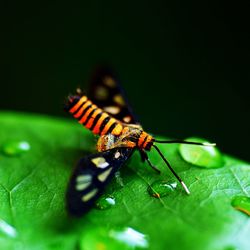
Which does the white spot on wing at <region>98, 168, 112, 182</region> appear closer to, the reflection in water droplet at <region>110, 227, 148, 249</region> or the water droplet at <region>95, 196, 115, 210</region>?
the water droplet at <region>95, 196, 115, 210</region>

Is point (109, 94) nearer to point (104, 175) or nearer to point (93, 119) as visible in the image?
point (93, 119)

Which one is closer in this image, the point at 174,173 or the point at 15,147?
the point at 174,173

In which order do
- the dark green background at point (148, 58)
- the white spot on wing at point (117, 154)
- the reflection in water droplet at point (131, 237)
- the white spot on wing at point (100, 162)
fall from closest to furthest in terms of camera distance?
1. the reflection in water droplet at point (131, 237)
2. the white spot on wing at point (100, 162)
3. the white spot on wing at point (117, 154)
4. the dark green background at point (148, 58)

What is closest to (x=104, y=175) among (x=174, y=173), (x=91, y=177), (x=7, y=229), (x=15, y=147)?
(x=91, y=177)

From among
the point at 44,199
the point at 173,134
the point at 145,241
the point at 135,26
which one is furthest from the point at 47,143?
the point at 135,26

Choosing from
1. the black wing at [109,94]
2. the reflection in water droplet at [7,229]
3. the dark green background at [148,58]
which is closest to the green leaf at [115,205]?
the reflection in water droplet at [7,229]

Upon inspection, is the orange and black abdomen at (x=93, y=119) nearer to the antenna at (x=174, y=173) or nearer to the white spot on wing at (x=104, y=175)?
the antenna at (x=174, y=173)
